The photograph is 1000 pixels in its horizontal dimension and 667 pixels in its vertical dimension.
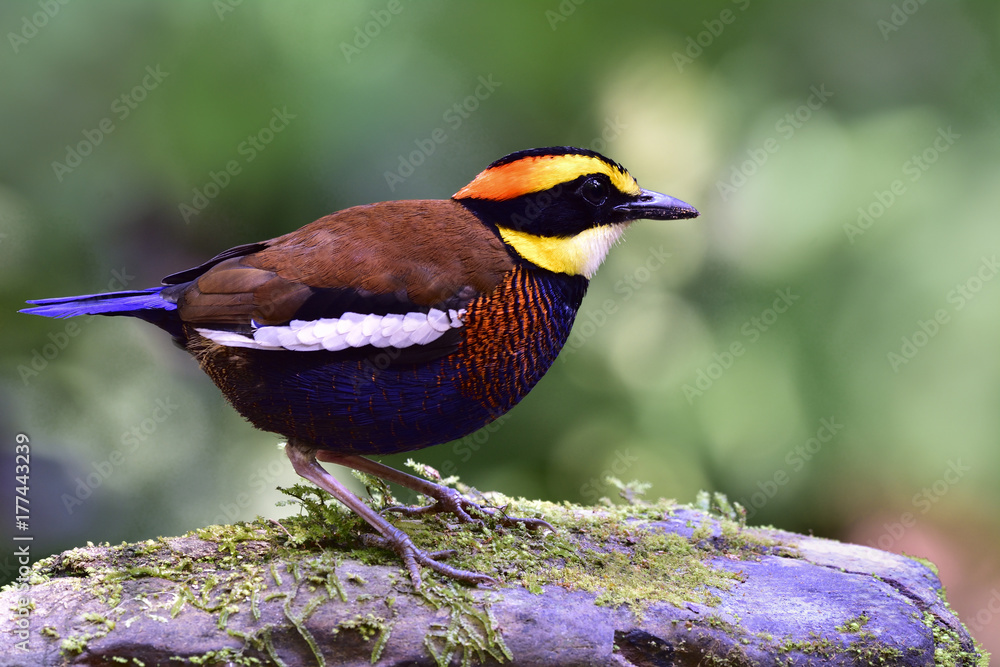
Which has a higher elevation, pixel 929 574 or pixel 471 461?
pixel 929 574

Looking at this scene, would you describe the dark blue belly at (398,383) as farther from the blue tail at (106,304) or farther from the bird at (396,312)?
the blue tail at (106,304)

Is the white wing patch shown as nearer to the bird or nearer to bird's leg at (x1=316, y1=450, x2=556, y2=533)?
the bird

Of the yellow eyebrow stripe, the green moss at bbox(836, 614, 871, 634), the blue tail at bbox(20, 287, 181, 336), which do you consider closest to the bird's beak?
the yellow eyebrow stripe

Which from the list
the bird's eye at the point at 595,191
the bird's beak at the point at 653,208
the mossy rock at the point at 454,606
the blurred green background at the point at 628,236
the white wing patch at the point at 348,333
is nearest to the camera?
the mossy rock at the point at 454,606

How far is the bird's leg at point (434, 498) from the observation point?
354cm

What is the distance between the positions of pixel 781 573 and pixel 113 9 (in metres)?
4.54

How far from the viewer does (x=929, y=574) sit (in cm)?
388

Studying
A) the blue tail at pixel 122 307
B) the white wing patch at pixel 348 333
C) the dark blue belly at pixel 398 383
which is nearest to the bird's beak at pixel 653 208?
the dark blue belly at pixel 398 383

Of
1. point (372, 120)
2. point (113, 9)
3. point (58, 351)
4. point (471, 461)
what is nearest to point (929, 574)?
point (471, 461)

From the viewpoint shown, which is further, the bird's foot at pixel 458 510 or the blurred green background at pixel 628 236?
the blurred green background at pixel 628 236

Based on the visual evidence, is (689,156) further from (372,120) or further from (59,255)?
(59,255)

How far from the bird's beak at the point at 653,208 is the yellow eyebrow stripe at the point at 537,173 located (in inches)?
4.6

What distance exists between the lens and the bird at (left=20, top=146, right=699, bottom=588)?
301 centimetres

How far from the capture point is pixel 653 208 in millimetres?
3494
